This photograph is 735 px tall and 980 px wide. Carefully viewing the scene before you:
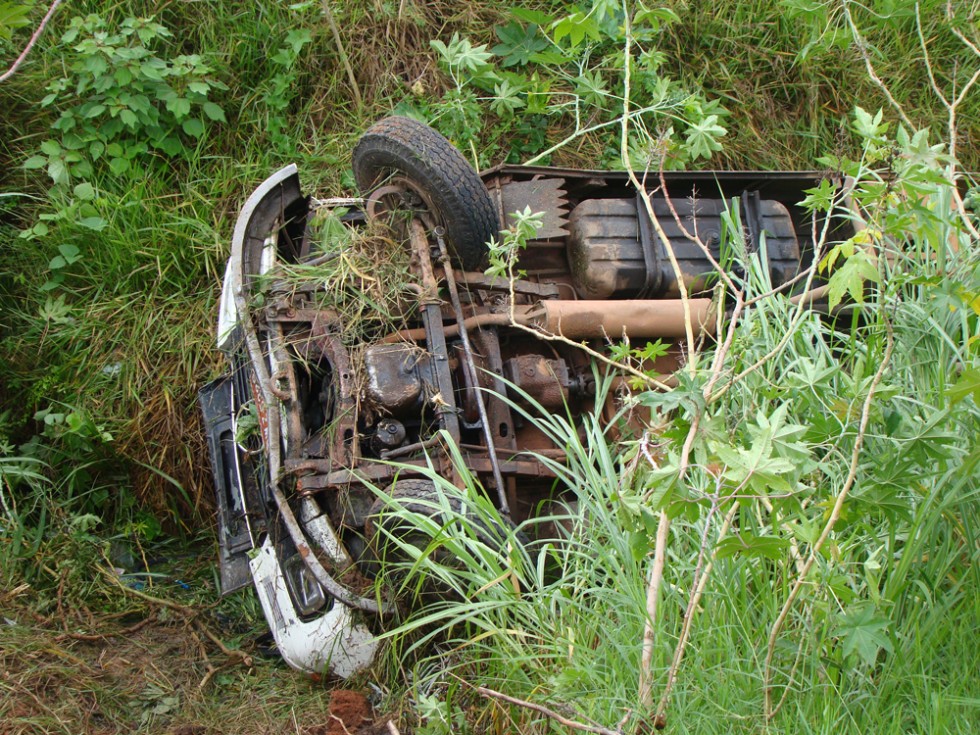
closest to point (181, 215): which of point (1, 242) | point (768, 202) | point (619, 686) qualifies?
point (1, 242)

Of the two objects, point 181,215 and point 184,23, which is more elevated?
point 184,23

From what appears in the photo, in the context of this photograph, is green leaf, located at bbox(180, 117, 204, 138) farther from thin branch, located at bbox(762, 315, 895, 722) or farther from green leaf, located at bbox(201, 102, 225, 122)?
thin branch, located at bbox(762, 315, 895, 722)

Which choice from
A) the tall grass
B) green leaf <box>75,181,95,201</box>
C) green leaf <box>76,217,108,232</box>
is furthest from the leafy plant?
the tall grass

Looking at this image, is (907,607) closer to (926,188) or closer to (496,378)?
(926,188)

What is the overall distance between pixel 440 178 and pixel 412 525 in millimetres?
1270

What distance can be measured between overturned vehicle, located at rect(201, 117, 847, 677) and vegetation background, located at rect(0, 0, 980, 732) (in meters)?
0.32

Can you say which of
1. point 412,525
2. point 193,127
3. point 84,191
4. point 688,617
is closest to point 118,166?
point 84,191

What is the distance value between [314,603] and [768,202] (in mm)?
2464

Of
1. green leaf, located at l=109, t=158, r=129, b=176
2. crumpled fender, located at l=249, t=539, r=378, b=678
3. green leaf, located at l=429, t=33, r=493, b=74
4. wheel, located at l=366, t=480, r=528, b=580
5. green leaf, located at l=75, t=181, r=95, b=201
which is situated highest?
green leaf, located at l=429, t=33, r=493, b=74

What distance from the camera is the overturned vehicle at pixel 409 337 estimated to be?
3.45m

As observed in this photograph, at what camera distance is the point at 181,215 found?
482 centimetres

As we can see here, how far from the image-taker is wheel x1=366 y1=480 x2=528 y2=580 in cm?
300

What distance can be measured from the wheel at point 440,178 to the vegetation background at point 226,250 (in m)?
0.65

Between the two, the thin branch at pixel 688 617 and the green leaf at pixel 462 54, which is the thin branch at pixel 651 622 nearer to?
the thin branch at pixel 688 617
